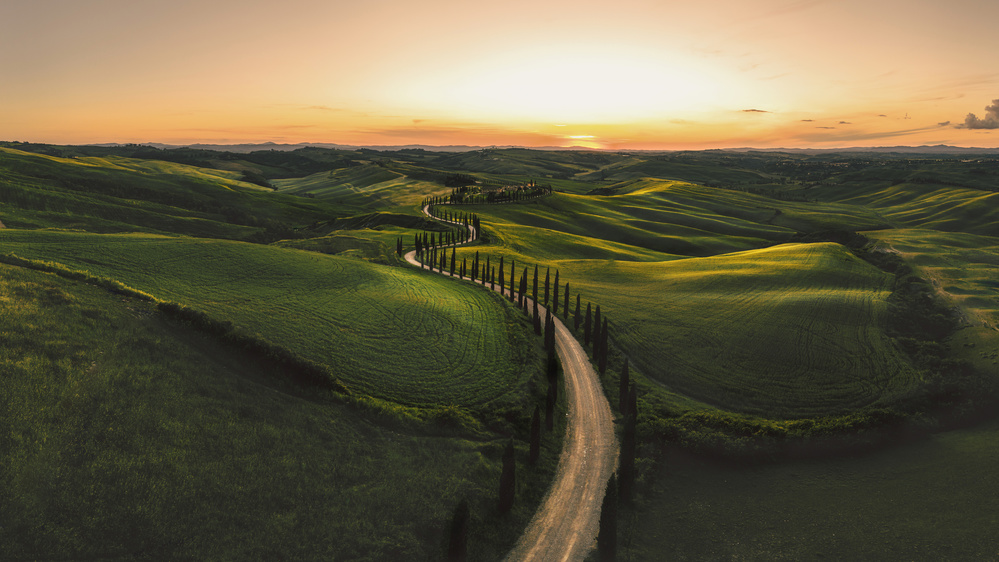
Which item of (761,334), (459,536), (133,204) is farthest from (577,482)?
(133,204)

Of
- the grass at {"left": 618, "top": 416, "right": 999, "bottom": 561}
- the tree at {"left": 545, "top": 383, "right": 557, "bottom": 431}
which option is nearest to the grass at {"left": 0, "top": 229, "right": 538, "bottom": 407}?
the tree at {"left": 545, "top": 383, "right": 557, "bottom": 431}

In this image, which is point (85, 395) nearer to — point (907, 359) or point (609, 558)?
point (609, 558)

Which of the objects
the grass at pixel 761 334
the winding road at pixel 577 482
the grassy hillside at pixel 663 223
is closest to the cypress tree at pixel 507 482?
the winding road at pixel 577 482

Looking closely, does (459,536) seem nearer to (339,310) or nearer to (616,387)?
(616,387)

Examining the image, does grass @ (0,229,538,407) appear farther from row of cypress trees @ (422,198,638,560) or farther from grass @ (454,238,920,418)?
grass @ (454,238,920,418)

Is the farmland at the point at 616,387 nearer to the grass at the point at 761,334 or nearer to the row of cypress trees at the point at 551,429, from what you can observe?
the grass at the point at 761,334
